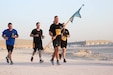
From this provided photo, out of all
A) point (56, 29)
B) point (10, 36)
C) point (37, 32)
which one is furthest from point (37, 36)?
point (56, 29)

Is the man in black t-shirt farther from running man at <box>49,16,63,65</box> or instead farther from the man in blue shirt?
running man at <box>49,16,63,65</box>

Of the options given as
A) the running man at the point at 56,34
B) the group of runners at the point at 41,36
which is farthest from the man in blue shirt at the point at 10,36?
the running man at the point at 56,34

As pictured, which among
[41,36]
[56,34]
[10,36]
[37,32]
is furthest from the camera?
[41,36]

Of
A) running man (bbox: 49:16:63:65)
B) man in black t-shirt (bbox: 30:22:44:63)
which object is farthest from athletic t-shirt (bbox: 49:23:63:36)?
man in black t-shirt (bbox: 30:22:44:63)

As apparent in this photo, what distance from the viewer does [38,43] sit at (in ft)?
48.2

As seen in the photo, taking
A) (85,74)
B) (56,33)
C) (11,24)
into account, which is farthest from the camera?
(11,24)

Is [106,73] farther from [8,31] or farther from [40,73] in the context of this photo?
[8,31]

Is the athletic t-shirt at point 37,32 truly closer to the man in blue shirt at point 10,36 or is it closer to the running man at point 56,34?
the man in blue shirt at point 10,36

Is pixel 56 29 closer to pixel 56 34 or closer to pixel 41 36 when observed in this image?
pixel 56 34

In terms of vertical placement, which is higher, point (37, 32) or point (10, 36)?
point (37, 32)

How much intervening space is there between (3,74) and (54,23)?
3.65 metres

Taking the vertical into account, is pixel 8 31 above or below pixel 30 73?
above

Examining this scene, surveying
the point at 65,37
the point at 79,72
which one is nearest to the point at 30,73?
the point at 79,72

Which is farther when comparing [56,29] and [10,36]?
[10,36]
